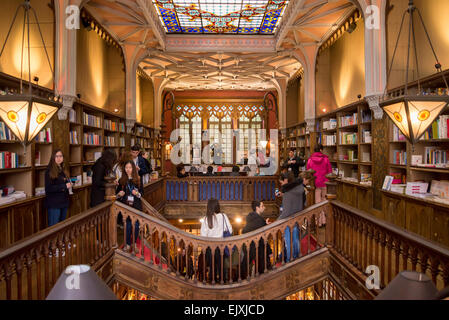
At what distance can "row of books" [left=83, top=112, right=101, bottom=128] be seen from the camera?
6961mm

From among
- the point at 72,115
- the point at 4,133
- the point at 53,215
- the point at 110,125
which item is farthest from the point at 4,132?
the point at 110,125

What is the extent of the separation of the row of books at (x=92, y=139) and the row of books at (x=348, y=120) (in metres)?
6.26

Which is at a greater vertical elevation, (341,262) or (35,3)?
(35,3)

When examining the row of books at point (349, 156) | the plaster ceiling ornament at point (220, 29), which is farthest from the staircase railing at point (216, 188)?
the plaster ceiling ornament at point (220, 29)

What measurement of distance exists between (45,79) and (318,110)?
762 centimetres

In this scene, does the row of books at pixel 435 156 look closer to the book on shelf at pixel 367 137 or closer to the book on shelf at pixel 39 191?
the book on shelf at pixel 367 137

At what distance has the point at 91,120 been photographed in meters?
7.26

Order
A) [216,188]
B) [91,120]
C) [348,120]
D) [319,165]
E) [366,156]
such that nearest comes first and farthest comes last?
[319,165], [366,156], [91,120], [348,120], [216,188]

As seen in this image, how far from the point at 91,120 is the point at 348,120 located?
6294 mm

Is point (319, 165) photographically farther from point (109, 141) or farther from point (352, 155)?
point (109, 141)
